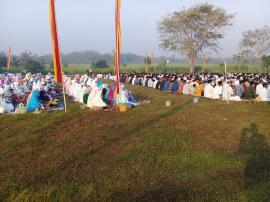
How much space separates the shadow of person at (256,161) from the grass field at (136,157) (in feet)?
0.05

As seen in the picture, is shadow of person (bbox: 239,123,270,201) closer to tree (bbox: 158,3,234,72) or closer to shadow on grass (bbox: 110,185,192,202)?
shadow on grass (bbox: 110,185,192,202)

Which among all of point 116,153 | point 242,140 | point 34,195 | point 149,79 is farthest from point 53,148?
point 149,79

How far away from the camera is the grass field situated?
5.02m

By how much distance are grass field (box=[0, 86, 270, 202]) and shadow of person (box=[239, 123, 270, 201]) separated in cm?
2

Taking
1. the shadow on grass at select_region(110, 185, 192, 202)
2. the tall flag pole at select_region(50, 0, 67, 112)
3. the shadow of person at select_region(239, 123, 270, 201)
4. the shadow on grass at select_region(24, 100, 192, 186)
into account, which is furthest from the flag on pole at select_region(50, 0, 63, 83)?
the shadow on grass at select_region(110, 185, 192, 202)

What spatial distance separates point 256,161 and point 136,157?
2.32m

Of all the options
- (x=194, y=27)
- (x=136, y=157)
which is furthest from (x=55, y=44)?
(x=194, y=27)

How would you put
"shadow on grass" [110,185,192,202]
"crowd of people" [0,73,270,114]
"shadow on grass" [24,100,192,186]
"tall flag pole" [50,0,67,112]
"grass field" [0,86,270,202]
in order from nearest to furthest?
"shadow on grass" [110,185,192,202] → "grass field" [0,86,270,202] → "shadow on grass" [24,100,192,186] → "tall flag pole" [50,0,67,112] → "crowd of people" [0,73,270,114]

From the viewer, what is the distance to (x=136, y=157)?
21.7 feet

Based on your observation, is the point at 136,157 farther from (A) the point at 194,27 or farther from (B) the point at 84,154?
(A) the point at 194,27

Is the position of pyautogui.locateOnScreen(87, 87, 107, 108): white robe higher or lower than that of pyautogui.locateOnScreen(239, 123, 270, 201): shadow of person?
higher

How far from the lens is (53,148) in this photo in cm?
738

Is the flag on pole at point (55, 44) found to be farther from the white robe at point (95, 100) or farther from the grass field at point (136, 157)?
the white robe at point (95, 100)

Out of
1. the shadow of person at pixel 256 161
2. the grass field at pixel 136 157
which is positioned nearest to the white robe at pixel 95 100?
the grass field at pixel 136 157
